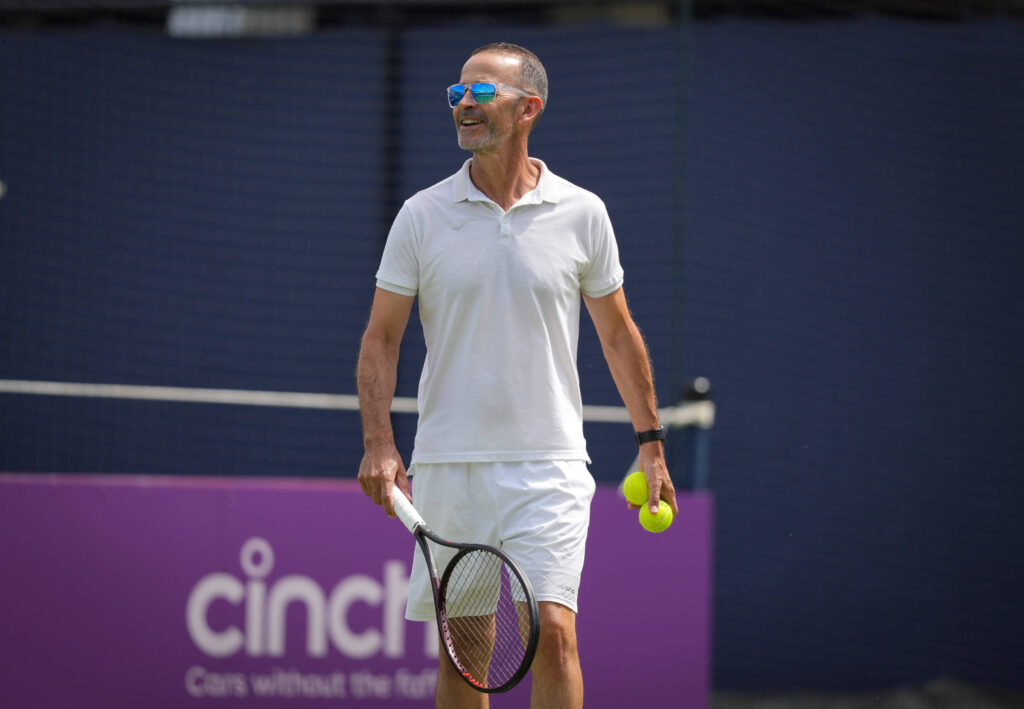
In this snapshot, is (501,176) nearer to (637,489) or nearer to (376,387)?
(376,387)

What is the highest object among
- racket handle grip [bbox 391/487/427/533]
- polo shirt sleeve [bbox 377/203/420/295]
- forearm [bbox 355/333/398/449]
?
polo shirt sleeve [bbox 377/203/420/295]

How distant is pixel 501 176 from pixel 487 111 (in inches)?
7.3

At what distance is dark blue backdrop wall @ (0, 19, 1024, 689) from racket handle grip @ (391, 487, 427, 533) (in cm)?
361

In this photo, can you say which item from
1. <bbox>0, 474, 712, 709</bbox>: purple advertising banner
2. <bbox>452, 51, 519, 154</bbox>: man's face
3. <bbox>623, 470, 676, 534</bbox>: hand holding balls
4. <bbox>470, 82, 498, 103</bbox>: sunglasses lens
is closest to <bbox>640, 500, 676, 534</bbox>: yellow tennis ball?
<bbox>623, 470, 676, 534</bbox>: hand holding balls

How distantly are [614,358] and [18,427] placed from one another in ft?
13.5

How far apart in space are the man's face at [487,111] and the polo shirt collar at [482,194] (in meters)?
0.09

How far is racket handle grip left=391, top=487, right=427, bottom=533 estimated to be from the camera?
3490 mm

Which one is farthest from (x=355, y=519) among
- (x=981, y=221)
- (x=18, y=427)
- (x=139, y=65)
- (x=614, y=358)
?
(x=981, y=221)

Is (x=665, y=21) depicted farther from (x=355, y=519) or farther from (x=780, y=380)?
(x=355, y=519)

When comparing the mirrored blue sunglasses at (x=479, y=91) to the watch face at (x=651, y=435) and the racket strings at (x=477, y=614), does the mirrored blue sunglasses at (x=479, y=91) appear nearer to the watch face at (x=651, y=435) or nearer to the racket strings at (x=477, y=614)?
the watch face at (x=651, y=435)

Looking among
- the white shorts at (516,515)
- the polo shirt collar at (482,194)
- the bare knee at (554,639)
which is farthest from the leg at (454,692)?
the polo shirt collar at (482,194)

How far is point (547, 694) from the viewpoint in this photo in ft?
11.6

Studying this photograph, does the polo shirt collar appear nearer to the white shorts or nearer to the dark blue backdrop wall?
the white shorts

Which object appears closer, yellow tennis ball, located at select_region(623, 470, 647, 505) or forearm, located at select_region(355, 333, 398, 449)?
forearm, located at select_region(355, 333, 398, 449)
